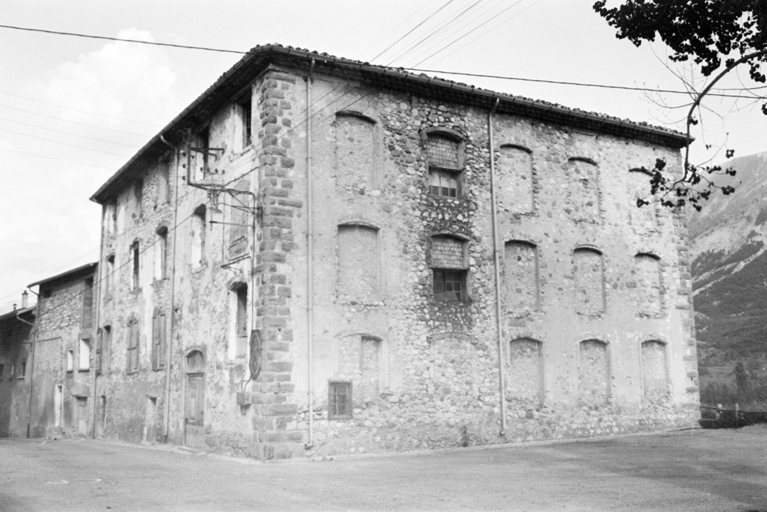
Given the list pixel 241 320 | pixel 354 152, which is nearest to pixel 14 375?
pixel 241 320

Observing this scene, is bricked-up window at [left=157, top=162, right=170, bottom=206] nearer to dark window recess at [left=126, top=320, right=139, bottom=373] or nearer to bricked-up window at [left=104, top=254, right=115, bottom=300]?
dark window recess at [left=126, top=320, right=139, bottom=373]

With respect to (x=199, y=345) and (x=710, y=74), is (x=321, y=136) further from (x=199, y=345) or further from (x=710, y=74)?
(x=710, y=74)

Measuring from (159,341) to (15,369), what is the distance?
17895 millimetres

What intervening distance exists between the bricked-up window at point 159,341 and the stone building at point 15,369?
1473 centimetres

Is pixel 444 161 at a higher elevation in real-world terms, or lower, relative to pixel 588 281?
higher

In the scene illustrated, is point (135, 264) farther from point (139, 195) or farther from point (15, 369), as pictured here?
point (15, 369)

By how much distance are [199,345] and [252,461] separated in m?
4.44

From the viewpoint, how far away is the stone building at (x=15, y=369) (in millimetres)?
33812

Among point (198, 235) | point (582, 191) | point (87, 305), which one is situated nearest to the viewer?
point (198, 235)

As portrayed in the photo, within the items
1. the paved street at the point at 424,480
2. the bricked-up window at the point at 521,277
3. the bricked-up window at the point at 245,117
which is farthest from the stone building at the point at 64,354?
the bricked-up window at the point at 521,277

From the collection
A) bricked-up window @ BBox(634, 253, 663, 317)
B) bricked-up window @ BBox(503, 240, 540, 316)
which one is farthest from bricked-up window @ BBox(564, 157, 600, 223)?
bricked-up window @ BBox(634, 253, 663, 317)

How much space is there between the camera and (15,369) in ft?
115

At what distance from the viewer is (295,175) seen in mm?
16000

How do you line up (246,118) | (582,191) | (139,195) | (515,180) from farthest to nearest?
(139,195), (582,191), (515,180), (246,118)
